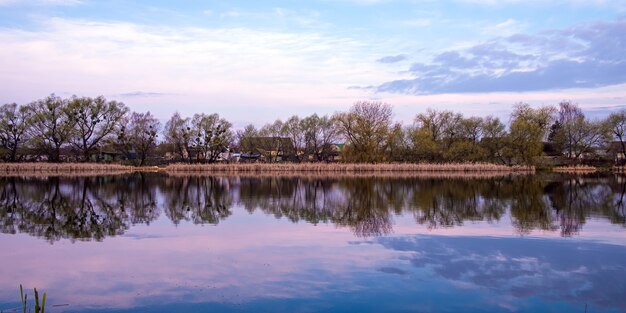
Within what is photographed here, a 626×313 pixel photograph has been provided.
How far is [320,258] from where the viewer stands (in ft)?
33.7

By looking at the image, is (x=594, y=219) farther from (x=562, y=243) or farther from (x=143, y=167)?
(x=143, y=167)

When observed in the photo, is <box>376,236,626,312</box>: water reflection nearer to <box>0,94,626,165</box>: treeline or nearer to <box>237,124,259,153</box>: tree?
<box>0,94,626,165</box>: treeline

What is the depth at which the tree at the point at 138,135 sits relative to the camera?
6450 cm

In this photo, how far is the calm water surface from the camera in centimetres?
762

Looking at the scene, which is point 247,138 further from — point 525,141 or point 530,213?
point 530,213

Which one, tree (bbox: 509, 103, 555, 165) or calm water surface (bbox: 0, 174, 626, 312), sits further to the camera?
tree (bbox: 509, 103, 555, 165)

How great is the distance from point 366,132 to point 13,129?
37487 millimetres

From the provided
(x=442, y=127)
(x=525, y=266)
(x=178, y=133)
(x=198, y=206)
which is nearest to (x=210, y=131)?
(x=178, y=133)

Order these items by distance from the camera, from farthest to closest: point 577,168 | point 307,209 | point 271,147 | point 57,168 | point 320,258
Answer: point 271,147 < point 577,168 < point 57,168 < point 307,209 < point 320,258

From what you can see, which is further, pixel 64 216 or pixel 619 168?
pixel 619 168

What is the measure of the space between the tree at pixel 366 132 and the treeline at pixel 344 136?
0.33 ft

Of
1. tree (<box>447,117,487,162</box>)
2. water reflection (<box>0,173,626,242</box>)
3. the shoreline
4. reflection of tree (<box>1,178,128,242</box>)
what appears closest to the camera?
reflection of tree (<box>1,178,128,242</box>)

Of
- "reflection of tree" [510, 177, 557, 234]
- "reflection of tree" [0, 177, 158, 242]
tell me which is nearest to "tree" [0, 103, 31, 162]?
"reflection of tree" [0, 177, 158, 242]

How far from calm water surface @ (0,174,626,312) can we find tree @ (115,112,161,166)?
46.2 metres
